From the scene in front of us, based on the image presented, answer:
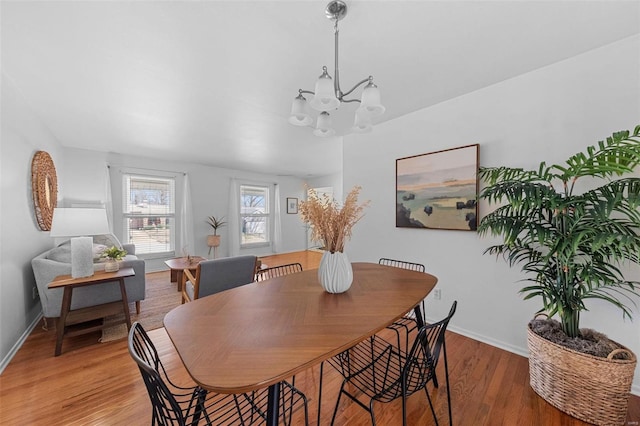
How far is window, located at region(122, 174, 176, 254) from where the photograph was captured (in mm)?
5039

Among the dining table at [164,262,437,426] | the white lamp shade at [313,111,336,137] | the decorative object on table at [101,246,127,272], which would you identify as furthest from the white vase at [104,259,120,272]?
the white lamp shade at [313,111,336,137]

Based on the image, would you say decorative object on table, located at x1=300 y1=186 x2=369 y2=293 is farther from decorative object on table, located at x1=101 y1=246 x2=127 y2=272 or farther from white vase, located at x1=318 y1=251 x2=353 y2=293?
decorative object on table, located at x1=101 y1=246 x2=127 y2=272

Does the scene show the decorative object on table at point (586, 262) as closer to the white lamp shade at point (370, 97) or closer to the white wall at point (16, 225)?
the white lamp shade at point (370, 97)

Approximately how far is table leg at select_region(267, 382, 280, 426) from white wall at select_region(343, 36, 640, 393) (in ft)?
7.14

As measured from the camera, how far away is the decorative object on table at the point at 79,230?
2258 millimetres

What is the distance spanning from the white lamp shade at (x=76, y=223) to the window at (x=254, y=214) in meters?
4.15

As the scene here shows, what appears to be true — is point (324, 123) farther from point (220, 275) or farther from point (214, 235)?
point (214, 235)

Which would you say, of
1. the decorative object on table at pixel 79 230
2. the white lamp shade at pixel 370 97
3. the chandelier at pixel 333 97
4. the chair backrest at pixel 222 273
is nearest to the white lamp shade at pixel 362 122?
the chandelier at pixel 333 97

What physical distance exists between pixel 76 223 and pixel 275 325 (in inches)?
97.3

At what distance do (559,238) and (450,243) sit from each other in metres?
1.02

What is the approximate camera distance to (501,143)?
219cm

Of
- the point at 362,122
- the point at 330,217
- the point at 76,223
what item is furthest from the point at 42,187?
the point at 362,122

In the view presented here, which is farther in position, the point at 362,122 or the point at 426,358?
the point at 362,122

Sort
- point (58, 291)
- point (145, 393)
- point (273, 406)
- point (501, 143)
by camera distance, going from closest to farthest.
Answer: point (273, 406)
point (145, 393)
point (501, 143)
point (58, 291)
